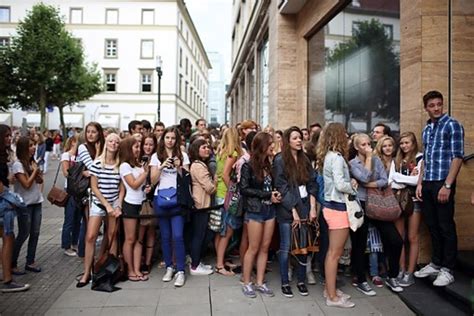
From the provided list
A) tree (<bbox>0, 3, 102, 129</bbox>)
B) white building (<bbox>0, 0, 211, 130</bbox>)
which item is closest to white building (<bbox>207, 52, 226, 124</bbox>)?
white building (<bbox>0, 0, 211, 130</bbox>)

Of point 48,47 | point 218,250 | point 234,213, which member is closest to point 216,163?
point 234,213

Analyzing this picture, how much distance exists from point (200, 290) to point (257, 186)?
146 centimetres

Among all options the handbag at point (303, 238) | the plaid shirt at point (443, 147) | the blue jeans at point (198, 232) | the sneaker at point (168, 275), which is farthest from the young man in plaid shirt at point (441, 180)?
the sneaker at point (168, 275)

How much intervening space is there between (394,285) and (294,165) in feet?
6.26

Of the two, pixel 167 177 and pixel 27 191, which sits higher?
pixel 167 177

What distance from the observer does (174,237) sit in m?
5.33

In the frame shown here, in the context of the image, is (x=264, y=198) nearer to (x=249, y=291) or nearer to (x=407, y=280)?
(x=249, y=291)

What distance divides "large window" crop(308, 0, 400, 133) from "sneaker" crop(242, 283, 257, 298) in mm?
3611

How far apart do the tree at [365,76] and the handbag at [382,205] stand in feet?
7.75

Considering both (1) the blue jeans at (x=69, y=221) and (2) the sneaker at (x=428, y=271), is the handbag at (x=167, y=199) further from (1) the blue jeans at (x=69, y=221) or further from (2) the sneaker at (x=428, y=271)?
(2) the sneaker at (x=428, y=271)

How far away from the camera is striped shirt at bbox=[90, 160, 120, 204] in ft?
16.9

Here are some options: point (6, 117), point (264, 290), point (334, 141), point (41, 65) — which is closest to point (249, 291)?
point (264, 290)

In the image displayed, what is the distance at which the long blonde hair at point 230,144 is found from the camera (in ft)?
18.5

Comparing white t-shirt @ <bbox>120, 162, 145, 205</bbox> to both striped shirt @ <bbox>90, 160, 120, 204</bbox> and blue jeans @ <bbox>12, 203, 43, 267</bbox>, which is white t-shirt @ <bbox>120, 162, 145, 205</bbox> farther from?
blue jeans @ <bbox>12, 203, 43, 267</bbox>
